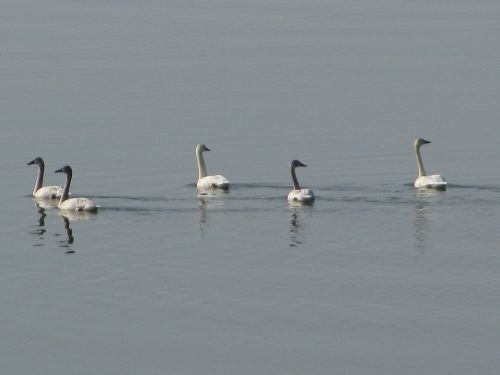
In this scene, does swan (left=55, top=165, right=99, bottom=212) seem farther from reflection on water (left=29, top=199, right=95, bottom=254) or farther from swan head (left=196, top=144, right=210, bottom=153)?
swan head (left=196, top=144, right=210, bottom=153)

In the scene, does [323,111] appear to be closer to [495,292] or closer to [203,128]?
[203,128]

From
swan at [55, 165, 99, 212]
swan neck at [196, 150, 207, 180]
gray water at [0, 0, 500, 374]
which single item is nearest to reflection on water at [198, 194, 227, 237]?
gray water at [0, 0, 500, 374]

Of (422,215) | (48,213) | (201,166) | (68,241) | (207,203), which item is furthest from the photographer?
(201,166)

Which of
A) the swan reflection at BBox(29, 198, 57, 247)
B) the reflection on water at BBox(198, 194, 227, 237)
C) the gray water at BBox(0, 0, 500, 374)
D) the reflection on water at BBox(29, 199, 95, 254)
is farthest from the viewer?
the reflection on water at BBox(198, 194, 227, 237)

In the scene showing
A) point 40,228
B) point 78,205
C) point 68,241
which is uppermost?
point 78,205

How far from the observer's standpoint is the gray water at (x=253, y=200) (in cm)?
2823

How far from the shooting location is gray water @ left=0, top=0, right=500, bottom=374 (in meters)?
28.2

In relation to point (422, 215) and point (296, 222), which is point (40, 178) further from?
point (422, 215)

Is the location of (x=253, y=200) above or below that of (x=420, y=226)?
above

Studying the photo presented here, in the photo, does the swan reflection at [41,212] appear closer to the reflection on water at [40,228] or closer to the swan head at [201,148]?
the reflection on water at [40,228]

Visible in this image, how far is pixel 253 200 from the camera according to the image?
40.4m

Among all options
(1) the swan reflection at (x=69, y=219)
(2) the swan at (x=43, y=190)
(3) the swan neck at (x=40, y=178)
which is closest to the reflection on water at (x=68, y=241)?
(1) the swan reflection at (x=69, y=219)

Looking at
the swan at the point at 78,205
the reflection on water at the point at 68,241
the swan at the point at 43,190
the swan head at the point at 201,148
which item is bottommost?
the reflection on water at the point at 68,241

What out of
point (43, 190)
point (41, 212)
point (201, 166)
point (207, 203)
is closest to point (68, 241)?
point (41, 212)
